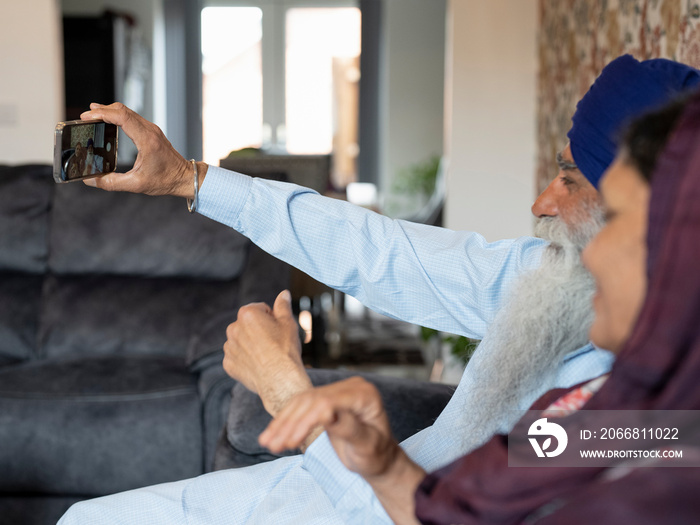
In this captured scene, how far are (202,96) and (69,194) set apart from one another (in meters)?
5.80

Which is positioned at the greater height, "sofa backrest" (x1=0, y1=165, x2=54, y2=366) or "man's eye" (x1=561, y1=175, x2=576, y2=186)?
"man's eye" (x1=561, y1=175, x2=576, y2=186)

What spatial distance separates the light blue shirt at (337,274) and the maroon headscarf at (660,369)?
50 centimetres

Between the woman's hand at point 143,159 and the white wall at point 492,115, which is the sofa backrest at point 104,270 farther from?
the white wall at point 492,115

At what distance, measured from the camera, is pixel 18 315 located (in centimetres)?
238

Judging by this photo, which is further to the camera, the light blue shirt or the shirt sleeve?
the shirt sleeve

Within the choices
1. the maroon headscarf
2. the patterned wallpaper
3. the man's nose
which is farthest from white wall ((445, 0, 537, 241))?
the maroon headscarf

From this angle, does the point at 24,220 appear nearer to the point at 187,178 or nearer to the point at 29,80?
the point at 187,178

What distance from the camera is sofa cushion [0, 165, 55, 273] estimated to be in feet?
8.06

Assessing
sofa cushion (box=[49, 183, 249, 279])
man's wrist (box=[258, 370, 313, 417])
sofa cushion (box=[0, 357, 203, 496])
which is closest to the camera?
man's wrist (box=[258, 370, 313, 417])

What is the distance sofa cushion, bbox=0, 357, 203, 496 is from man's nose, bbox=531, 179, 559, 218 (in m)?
1.23

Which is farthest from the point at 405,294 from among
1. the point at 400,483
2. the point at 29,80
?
the point at 29,80

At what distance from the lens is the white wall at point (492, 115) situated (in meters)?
3.46

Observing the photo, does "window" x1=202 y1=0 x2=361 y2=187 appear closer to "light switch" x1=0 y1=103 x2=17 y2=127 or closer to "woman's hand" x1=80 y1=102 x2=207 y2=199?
"light switch" x1=0 y1=103 x2=17 y2=127

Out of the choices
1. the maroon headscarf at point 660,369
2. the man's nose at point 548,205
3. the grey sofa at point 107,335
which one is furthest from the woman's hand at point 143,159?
A: the grey sofa at point 107,335
